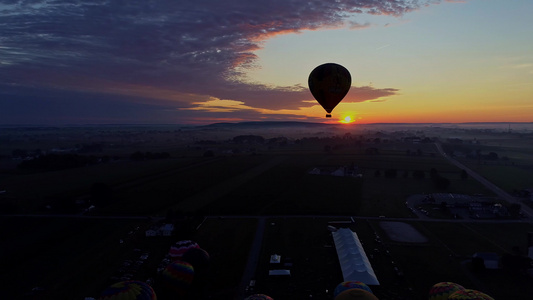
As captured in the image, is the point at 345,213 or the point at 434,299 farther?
the point at 345,213

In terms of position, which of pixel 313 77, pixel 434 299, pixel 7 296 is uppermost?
pixel 313 77

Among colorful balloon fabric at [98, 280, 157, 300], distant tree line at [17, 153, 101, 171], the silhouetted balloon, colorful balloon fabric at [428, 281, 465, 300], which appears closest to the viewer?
colorful balloon fabric at [98, 280, 157, 300]

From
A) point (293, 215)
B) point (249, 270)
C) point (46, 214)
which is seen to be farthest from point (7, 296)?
point (293, 215)

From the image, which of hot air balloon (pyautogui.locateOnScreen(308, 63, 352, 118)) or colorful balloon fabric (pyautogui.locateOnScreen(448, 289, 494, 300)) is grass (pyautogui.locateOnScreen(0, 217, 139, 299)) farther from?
colorful balloon fabric (pyautogui.locateOnScreen(448, 289, 494, 300))

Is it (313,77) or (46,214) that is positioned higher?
(313,77)

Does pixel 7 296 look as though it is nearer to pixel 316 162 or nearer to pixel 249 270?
pixel 249 270

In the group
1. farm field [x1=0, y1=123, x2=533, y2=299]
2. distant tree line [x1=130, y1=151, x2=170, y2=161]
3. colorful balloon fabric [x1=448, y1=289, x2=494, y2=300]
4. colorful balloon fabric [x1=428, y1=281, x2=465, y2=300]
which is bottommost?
farm field [x1=0, y1=123, x2=533, y2=299]

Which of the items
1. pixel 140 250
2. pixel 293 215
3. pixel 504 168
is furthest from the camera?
pixel 504 168

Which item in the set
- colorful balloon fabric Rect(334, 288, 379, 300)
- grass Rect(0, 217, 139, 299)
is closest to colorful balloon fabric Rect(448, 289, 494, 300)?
colorful balloon fabric Rect(334, 288, 379, 300)
